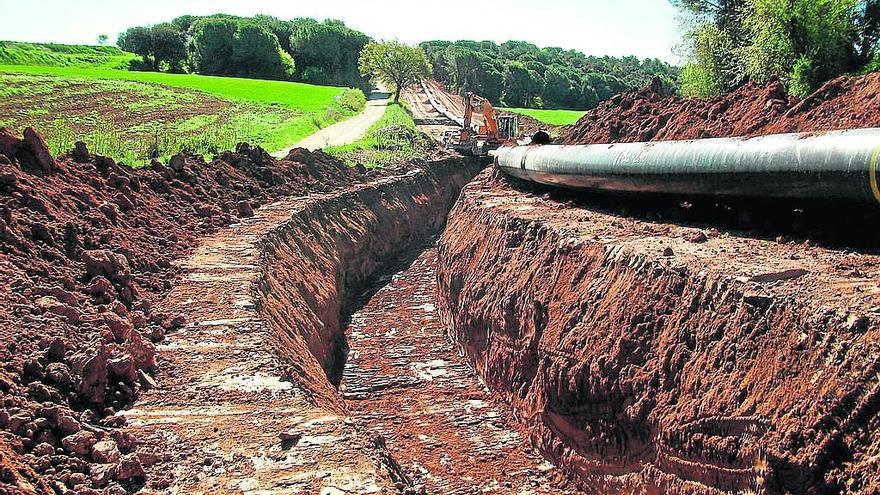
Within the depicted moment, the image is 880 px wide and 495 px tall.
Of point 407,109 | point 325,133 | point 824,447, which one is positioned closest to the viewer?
point 824,447

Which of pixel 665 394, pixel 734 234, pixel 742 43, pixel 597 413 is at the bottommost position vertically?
pixel 597 413

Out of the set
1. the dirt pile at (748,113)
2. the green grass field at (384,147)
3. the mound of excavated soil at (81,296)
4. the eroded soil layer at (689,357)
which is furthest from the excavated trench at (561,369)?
the green grass field at (384,147)

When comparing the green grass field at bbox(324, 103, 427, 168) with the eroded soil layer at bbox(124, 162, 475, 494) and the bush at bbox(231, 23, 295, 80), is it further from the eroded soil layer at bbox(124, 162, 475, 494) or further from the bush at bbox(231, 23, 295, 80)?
the bush at bbox(231, 23, 295, 80)

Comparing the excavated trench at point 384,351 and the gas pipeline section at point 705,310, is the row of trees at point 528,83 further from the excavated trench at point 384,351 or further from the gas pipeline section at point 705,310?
the gas pipeline section at point 705,310

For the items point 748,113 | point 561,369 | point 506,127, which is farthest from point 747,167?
point 506,127

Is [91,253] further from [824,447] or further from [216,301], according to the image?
[824,447]

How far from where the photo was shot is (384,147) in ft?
119

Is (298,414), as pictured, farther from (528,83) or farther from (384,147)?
(528,83)

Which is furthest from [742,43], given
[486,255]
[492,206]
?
[486,255]

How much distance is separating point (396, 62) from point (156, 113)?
35.4 m

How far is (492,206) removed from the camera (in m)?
17.0

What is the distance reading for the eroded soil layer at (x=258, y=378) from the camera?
6.42m

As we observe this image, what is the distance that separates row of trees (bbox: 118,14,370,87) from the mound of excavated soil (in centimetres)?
7127

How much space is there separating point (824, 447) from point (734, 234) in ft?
15.5
